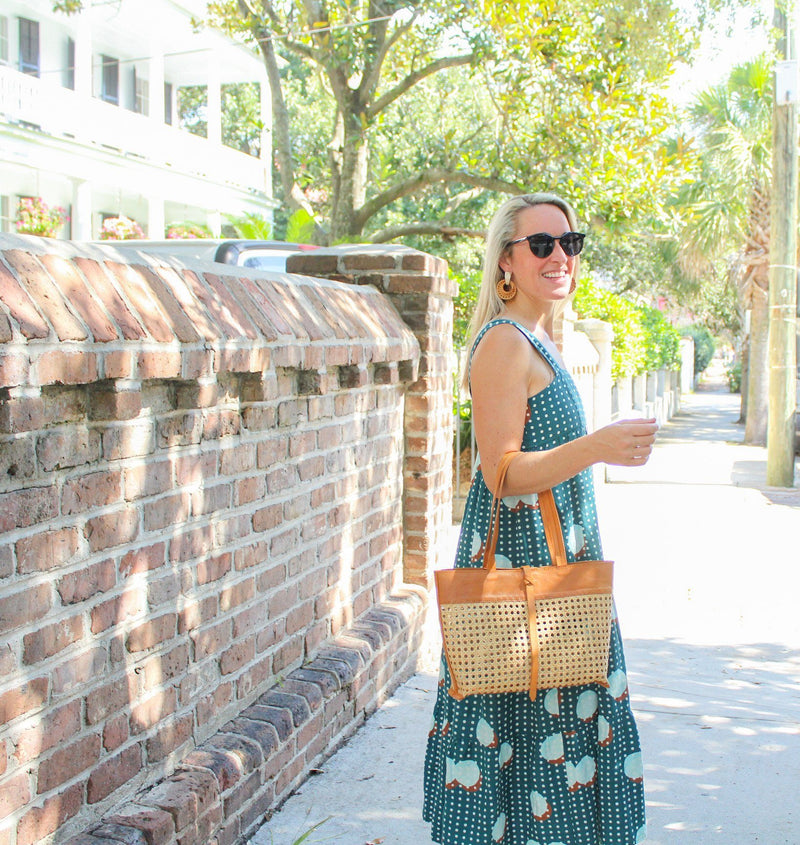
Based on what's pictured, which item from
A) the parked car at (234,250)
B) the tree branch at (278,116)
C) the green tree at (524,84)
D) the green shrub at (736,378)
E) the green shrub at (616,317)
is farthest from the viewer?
the green shrub at (736,378)

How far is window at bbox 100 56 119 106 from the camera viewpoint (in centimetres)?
2102

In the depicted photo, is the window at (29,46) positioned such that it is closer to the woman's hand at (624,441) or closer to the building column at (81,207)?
the building column at (81,207)

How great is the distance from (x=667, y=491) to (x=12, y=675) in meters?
9.61

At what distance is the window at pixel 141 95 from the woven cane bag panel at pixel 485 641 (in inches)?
855

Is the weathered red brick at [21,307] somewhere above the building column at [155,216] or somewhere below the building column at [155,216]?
below

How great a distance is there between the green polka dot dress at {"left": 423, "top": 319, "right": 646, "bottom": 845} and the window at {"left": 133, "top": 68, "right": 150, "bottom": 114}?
21498mm

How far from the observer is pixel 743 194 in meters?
17.2

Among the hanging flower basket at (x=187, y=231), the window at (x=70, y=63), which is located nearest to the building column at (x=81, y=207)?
the hanging flower basket at (x=187, y=231)

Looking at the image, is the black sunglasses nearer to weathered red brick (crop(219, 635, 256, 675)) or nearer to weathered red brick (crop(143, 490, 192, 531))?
weathered red brick (crop(143, 490, 192, 531))

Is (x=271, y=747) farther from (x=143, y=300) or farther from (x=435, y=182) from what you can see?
(x=435, y=182)

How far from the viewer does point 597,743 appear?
8.30ft

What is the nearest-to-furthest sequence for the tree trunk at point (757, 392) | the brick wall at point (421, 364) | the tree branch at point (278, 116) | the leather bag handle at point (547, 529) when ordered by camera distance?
1. the leather bag handle at point (547, 529)
2. the brick wall at point (421, 364)
3. the tree branch at point (278, 116)
4. the tree trunk at point (757, 392)

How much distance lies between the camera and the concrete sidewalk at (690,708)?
319 centimetres

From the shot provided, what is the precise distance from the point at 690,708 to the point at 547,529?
2.19 metres
